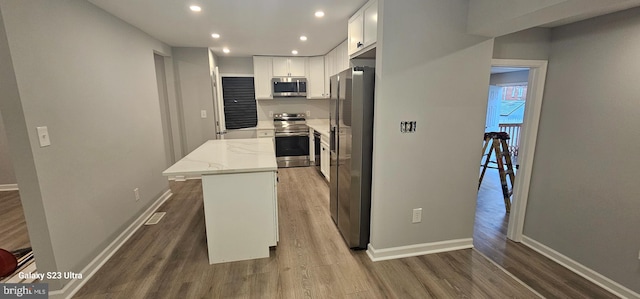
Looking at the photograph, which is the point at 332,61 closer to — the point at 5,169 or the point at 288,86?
the point at 288,86

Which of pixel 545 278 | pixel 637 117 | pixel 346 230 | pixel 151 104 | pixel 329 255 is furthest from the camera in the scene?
pixel 151 104

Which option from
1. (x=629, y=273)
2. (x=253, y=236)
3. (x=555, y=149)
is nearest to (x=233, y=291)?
(x=253, y=236)

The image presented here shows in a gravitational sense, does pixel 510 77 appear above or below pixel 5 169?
above

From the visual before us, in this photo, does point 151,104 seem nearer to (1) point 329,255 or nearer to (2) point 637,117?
(1) point 329,255

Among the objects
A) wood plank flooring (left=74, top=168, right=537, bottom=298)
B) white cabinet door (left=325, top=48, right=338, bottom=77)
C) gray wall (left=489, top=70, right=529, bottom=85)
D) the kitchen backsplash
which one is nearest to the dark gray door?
wood plank flooring (left=74, top=168, right=537, bottom=298)

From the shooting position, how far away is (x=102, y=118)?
2391mm

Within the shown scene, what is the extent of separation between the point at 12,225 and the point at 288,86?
434cm

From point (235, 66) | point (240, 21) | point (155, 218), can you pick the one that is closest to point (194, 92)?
point (235, 66)

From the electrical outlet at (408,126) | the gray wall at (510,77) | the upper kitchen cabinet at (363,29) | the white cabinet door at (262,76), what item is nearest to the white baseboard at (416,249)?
the electrical outlet at (408,126)

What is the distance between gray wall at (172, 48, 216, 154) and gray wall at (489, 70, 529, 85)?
5653mm

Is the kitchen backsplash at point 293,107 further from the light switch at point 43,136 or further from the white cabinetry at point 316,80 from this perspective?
the light switch at point 43,136

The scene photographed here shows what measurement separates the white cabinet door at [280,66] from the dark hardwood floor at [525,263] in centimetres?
426

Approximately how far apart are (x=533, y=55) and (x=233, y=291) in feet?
11.3

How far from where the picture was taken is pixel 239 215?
2.21 metres
